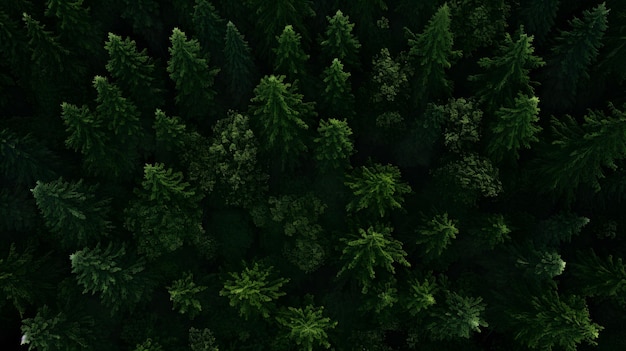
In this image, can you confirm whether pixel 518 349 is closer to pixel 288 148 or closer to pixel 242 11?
pixel 288 148

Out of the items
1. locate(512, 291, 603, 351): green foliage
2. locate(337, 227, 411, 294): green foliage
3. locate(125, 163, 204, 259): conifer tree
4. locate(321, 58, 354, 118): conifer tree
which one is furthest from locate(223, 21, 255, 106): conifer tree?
locate(512, 291, 603, 351): green foliage

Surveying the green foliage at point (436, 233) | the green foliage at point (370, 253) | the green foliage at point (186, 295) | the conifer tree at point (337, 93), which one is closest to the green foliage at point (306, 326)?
the green foliage at point (370, 253)

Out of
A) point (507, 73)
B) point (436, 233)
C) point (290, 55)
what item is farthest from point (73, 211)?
point (507, 73)

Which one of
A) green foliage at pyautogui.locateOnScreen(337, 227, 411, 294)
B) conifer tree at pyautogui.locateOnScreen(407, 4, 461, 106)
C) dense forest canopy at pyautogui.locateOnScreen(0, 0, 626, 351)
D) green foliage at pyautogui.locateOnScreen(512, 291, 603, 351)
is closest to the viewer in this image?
green foliage at pyautogui.locateOnScreen(512, 291, 603, 351)

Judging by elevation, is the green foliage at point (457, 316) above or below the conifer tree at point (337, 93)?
below

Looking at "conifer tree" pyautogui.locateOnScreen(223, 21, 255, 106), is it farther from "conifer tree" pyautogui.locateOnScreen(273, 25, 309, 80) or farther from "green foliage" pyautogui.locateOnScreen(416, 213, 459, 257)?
"green foliage" pyautogui.locateOnScreen(416, 213, 459, 257)

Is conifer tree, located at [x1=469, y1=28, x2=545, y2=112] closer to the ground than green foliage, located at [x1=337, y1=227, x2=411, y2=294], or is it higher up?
higher up

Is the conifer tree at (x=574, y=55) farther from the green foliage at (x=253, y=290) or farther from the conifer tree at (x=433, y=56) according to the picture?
the green foliage at (x=253, y=290)
